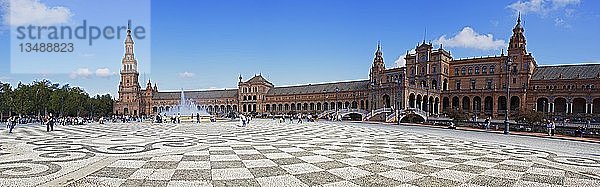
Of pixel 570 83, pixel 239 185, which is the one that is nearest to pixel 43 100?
pixel 239 185

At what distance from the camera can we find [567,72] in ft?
242

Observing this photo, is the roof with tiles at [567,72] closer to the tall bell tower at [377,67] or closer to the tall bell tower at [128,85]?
the tall bell tower at [377,67]

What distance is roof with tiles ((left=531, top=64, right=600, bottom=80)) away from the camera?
2773 inches

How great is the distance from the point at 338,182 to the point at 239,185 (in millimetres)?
2366

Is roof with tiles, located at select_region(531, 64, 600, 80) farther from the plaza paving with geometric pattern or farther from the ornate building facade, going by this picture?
the plaza paving with geometric pattern

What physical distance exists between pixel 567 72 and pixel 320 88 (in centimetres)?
6118

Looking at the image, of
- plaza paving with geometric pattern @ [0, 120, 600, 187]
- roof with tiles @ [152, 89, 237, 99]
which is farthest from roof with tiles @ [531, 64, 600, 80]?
roof with tiles @ [152, 89, 237, 99]

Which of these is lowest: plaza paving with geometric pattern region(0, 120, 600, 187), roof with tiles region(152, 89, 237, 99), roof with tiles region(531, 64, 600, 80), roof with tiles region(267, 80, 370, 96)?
plaza paving with geometric pattern region(0, 120, 600, 187)

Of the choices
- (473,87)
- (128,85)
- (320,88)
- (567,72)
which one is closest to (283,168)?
(473,87)

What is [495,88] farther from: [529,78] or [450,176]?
[450,176]

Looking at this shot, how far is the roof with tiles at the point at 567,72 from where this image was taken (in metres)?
70.4

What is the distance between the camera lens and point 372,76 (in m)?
96.1

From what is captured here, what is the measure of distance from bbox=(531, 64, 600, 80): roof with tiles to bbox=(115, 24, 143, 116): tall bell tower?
120 metres

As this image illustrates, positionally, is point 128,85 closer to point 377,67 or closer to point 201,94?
point 201,94
